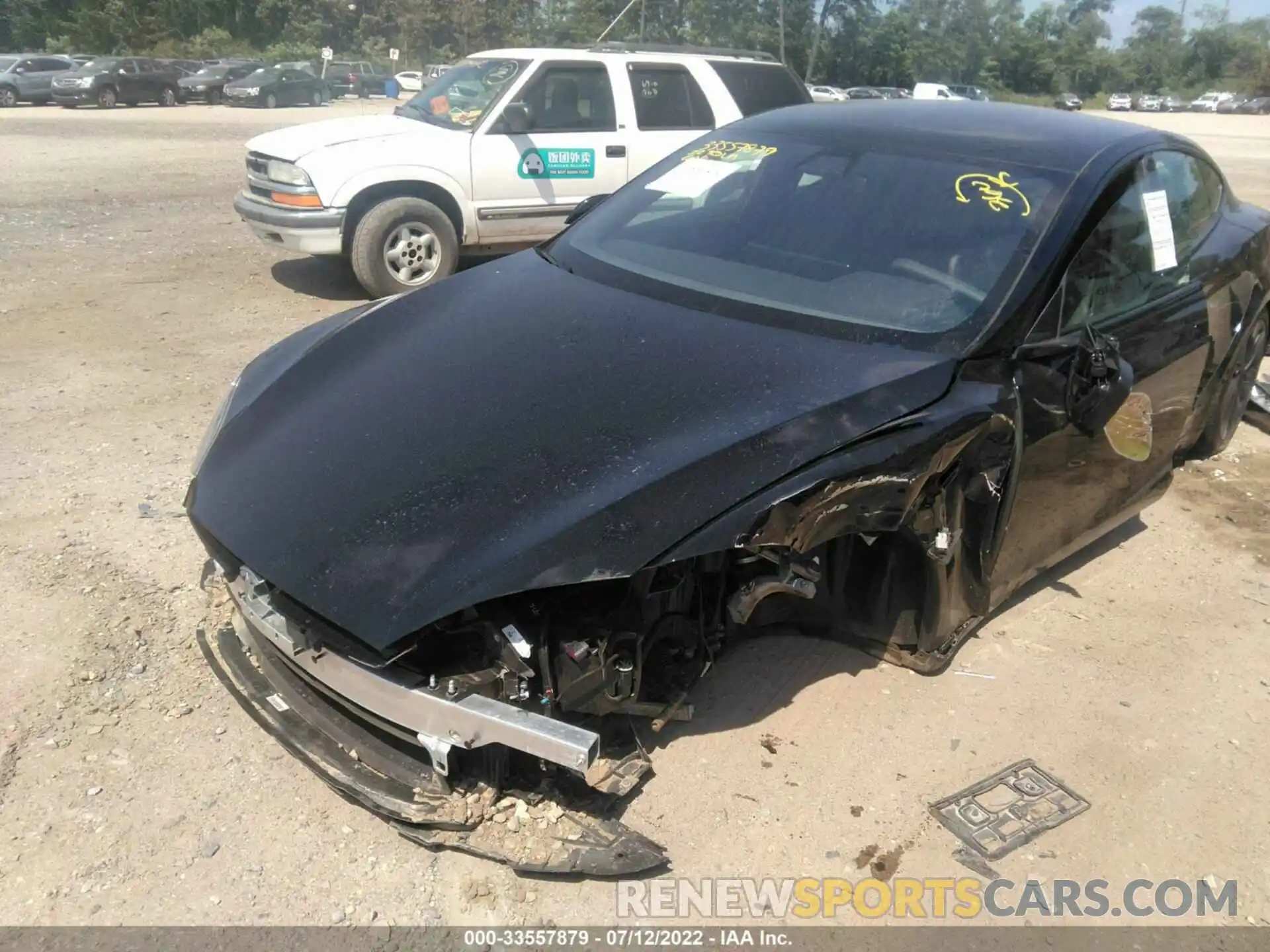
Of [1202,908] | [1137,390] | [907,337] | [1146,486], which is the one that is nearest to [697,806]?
[1202,908]

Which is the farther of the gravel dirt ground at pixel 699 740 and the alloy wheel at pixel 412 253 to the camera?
the alloy wheel at pixel 412 253

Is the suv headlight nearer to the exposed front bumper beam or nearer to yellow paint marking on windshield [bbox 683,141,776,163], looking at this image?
yellow paint marking on windshield [bbox 683,141,776,163]

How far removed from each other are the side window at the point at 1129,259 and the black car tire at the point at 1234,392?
1.20m

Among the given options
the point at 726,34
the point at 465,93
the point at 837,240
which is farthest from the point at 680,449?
the point at 726,34

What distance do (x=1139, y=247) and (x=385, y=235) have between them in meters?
5.40

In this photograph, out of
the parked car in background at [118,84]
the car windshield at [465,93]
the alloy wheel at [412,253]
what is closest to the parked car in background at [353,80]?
the parked car in background at [118,84]

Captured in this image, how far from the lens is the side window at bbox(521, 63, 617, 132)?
308 inches

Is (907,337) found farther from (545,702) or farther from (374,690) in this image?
(374,690)

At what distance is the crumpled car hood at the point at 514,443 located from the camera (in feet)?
7.37

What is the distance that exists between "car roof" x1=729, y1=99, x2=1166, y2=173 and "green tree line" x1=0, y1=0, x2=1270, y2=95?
34520 millimetres

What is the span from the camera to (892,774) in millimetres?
2855

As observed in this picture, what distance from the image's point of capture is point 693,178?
3.94 metres

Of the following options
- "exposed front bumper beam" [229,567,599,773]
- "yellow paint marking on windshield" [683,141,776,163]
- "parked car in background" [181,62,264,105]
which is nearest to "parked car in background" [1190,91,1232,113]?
"parked car in background" [181,62,264,105]

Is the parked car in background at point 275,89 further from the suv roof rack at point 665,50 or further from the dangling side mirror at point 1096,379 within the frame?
the dangling side mirror at point 1096,379
